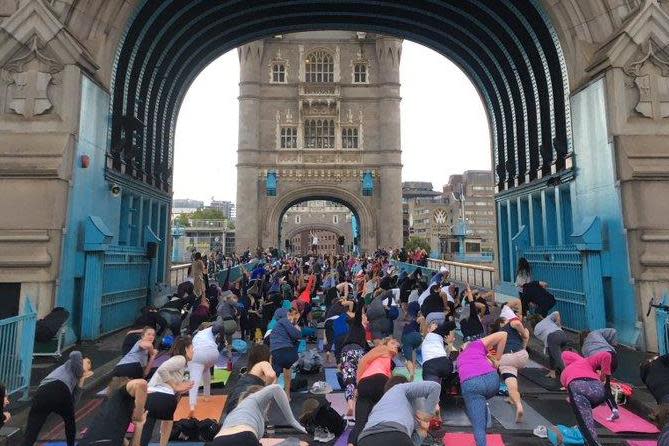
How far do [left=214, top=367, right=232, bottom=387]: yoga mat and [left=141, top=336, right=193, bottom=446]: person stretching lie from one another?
120 inches

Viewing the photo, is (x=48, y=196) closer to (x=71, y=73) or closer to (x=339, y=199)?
(x=71, y=73)

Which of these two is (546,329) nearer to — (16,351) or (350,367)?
(350,367)

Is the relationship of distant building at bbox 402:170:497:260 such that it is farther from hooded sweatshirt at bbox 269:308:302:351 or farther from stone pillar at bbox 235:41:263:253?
hooded sweatshirt at bbox 269:308:302:351

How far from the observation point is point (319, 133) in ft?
139

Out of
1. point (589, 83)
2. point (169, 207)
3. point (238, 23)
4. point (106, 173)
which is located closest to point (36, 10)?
point (106, 173)

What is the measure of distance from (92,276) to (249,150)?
31.5 meters

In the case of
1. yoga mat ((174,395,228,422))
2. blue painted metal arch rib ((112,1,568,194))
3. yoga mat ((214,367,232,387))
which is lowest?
yoga mat ((214,367,232,387))

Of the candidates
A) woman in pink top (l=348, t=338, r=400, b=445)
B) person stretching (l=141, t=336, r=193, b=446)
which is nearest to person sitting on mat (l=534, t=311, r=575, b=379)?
woman in pink top (l=348, t=338, r=400, b=445)

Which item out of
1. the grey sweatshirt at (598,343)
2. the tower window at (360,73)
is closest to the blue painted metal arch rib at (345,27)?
the grey sweatshirt at (598,343)

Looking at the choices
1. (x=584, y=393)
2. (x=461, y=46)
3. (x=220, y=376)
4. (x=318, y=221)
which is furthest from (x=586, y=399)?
(x=318, y=221)

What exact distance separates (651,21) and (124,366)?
13.1m

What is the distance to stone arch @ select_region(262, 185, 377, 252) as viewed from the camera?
3975 cm

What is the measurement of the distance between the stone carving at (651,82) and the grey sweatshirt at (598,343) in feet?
22.1

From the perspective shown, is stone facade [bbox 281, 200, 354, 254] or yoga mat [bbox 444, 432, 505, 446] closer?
yoga mat [bbox 444, 432, 505, 446]
